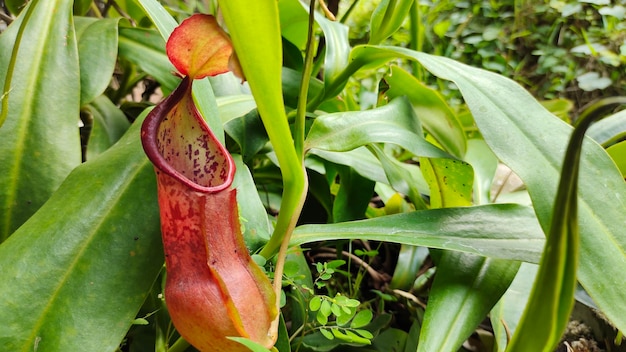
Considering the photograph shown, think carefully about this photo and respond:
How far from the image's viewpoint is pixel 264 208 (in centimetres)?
56

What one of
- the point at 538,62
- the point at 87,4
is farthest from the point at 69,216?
the point at 538,62

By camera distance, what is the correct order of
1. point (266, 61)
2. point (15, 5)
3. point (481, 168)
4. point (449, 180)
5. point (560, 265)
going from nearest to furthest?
point (560, 265), point (266, 61), point (449, 180), point (481, 168), point (15, 5)

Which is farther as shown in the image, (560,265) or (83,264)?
(83,264)

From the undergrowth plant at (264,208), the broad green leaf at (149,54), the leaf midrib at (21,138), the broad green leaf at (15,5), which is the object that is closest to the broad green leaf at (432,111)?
the undergrowth plant at (264,208)

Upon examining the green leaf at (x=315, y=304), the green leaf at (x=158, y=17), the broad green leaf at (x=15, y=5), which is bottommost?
the green leaf at (x=315, y=304)

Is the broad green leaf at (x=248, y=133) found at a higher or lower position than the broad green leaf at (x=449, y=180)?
higher

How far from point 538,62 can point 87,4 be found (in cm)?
193

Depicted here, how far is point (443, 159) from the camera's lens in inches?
23.6

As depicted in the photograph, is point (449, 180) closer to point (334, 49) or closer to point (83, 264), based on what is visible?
point (334, 49)

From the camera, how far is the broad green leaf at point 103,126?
68 centimetres

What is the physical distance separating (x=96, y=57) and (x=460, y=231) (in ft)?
1.99

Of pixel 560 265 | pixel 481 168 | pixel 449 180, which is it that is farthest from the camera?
pixel 481 168

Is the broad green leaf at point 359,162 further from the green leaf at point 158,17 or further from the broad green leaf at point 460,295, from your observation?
the green leaf at point 158,17

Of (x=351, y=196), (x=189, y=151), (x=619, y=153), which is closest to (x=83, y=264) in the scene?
(x=189, y=151)
